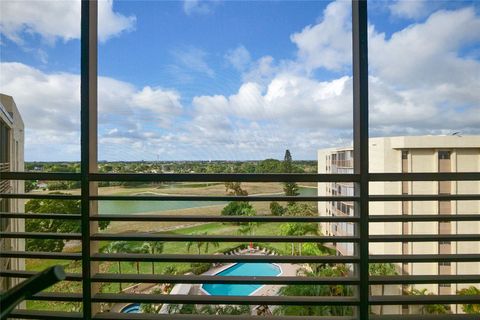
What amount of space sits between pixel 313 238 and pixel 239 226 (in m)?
0.45

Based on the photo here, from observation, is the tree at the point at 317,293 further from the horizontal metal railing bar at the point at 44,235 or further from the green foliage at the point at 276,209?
the horizontal metal railing bar at the point at 44,235

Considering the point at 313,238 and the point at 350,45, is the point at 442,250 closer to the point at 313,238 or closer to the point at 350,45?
the point at 313,238

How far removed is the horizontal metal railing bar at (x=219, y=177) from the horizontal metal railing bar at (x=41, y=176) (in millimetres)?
116

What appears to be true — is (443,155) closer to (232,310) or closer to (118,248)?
(232,310)

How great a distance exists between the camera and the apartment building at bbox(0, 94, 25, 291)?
198cm

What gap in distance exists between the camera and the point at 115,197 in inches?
64.3

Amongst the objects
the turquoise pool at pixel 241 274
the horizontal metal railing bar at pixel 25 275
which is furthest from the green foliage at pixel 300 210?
the horizontal metal railing bar at pixel 25 275

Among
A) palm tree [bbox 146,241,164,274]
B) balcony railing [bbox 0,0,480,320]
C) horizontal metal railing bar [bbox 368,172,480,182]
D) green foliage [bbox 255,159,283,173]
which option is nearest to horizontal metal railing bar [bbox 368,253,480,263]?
balcony railing [bbox 0,0,480,320]

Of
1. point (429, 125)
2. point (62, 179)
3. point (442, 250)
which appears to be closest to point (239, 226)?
point (62, 179)

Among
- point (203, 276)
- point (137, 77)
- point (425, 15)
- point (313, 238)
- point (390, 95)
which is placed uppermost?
point (425, 15)

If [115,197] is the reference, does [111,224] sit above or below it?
below

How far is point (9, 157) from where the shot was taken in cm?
243

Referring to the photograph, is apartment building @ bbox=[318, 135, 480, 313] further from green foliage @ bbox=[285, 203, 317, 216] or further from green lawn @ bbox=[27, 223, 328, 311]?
green lawn @ bbox=[27, 223, 328, 311]

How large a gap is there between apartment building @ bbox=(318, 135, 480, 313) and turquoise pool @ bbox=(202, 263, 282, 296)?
0.44 metres
